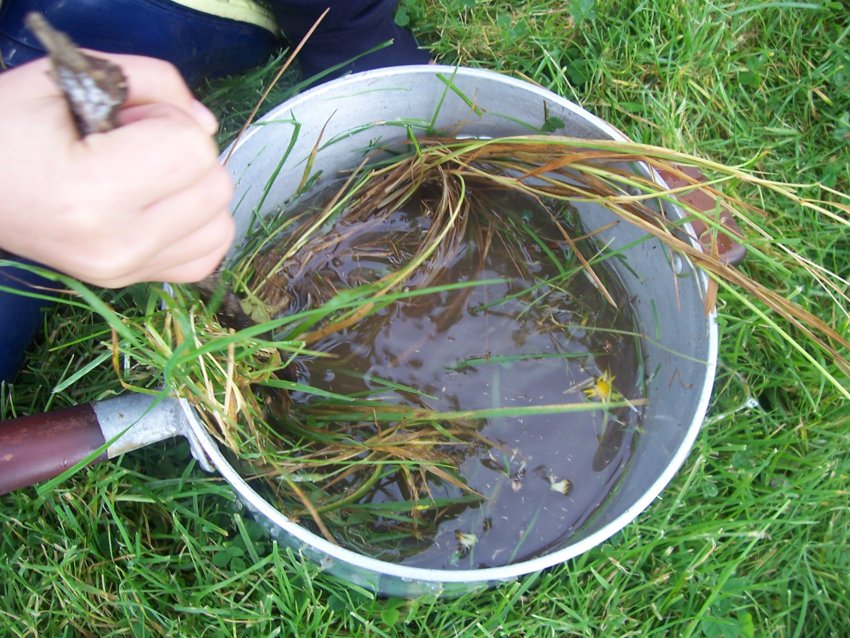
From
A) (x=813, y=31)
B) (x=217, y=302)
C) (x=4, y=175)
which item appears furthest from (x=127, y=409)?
(x=813, y=31)

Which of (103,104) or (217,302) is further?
(217,302)

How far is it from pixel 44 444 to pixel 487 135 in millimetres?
686

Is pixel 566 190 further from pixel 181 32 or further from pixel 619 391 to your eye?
pixel 181 32

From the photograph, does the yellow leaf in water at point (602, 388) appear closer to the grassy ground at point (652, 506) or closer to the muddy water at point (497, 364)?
the muddy water at point (497, 364)

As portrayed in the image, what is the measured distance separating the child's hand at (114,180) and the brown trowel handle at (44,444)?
0.24m

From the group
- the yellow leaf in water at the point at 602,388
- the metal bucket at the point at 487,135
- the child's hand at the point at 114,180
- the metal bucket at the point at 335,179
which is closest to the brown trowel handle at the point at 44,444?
the metal bucket at the point at 335,179

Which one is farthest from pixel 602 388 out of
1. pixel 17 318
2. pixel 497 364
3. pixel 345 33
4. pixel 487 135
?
pixel 17 318

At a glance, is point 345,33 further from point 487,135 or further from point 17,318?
point 17,318

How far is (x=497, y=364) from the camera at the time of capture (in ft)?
3.34

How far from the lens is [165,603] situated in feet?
3.16

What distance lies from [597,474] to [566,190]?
0.39 meters

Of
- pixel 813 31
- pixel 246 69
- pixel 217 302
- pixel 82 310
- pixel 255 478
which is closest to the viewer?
pixel 217 302

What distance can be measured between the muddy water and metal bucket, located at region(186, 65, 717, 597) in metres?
0.04

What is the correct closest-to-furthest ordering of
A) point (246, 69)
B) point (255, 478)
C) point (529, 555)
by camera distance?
point (255, 478) → point (529, 555) → point (246, 69)
